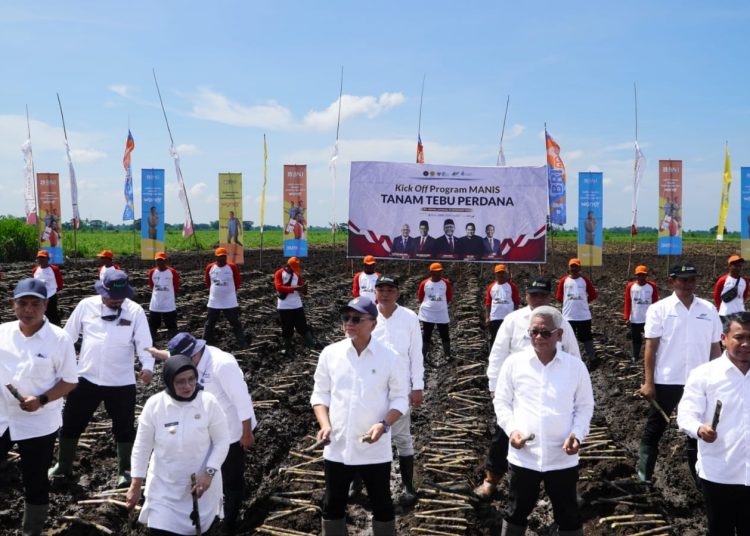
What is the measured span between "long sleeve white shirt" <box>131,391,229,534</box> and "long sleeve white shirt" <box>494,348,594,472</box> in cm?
173

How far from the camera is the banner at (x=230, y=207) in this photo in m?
Result: 20.1

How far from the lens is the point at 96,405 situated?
591cm

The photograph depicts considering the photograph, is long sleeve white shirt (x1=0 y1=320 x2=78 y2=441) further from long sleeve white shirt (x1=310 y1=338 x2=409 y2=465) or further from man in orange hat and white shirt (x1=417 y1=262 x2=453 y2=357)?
man in orange hat and white shirt (x1=417 y1=262 x2=453 y2=357)

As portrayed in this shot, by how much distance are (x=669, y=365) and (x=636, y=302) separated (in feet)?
17.6

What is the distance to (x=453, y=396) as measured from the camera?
30.8 ft

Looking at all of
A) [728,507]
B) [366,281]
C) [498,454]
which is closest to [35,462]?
[498,454]

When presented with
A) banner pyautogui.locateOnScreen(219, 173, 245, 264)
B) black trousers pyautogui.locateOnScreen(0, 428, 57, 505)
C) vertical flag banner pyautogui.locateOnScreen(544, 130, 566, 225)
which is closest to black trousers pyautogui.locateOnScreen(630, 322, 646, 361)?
black trousers pyautogui.locateOnScreen(0, 428, 57, 505)

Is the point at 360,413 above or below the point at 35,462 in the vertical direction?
above

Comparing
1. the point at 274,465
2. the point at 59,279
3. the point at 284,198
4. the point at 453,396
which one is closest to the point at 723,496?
the point at 274,465

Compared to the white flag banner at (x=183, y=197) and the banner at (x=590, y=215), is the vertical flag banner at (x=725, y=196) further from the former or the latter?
the white flag banner at (x=183, y=197)

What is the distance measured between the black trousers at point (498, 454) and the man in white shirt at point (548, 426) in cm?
160

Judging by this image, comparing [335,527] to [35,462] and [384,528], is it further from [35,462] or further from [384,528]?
[35,462]

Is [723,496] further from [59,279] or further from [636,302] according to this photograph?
[59,279]

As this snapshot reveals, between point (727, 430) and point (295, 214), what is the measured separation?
771 inches
